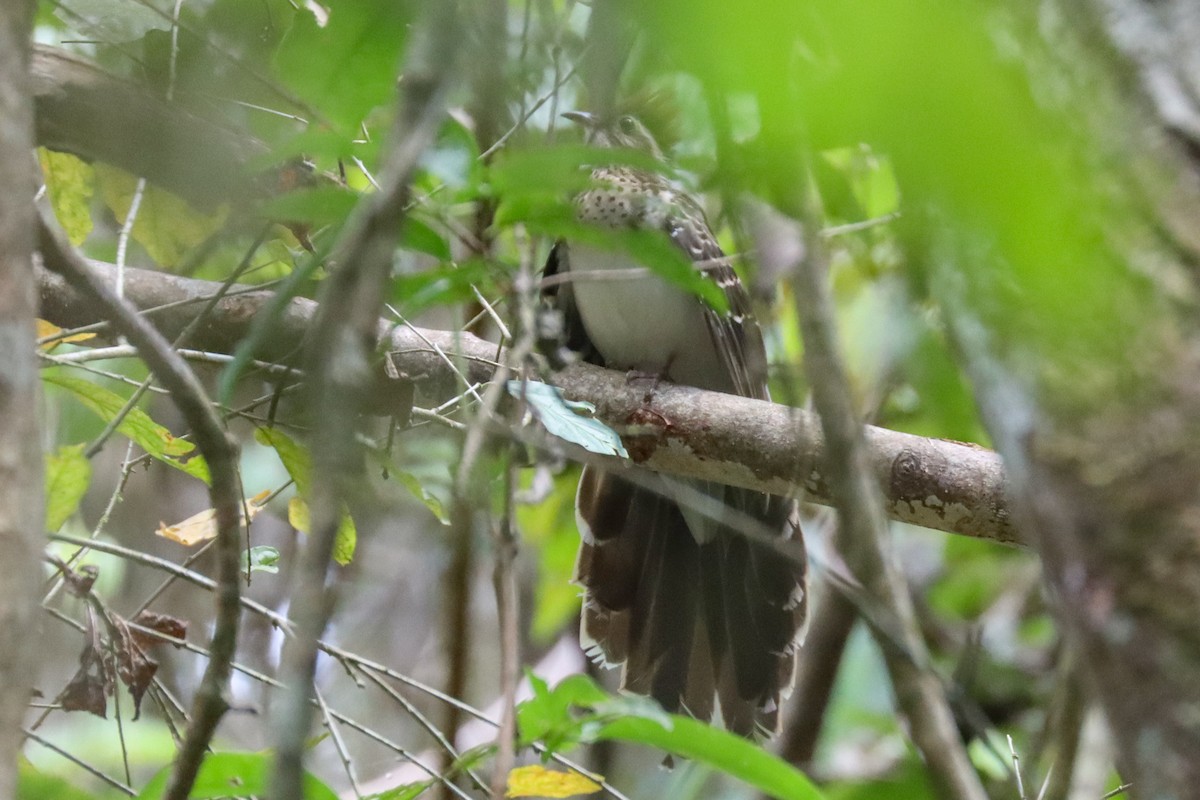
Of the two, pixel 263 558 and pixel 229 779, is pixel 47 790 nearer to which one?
pixel 229 779

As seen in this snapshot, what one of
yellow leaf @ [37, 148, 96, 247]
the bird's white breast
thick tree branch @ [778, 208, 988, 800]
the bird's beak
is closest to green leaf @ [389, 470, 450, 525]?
yellow leaf @ [37, 148, 96, 247]

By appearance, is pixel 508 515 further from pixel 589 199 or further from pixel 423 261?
pixel 423 261

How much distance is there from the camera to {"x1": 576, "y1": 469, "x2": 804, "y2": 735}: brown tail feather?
268 centimetres

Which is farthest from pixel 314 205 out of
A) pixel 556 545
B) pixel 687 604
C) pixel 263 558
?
pixel 556 545

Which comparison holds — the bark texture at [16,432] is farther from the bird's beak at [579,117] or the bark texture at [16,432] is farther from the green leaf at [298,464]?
the bird's beak at [579,117]

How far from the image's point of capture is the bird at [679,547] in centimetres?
268

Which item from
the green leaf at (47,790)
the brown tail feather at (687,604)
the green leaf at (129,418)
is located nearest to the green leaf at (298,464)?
the green leaf at (129,418)

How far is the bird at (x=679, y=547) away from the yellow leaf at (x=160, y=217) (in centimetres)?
78

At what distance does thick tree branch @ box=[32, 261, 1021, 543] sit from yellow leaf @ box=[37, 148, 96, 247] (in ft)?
0.26

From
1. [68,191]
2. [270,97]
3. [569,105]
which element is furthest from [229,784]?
[569,105]

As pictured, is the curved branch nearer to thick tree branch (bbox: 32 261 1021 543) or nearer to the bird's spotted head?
thick tree branch (bbox: 32 261 1021 543)

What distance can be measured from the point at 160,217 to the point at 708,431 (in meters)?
1.16

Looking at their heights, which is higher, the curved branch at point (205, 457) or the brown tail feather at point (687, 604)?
the curved branch at point (205, 457)

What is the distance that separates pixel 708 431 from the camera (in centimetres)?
224
